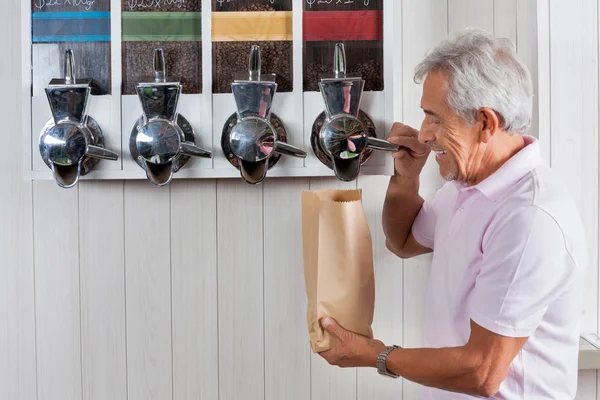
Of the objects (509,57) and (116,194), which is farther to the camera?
(116,194)

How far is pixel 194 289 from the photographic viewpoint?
148 cm

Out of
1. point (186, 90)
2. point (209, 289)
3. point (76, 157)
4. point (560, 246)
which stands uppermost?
point (186, 90)

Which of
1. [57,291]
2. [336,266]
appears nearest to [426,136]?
[336,266]

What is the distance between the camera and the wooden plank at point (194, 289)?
1.47 meters

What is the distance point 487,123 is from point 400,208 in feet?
0.96

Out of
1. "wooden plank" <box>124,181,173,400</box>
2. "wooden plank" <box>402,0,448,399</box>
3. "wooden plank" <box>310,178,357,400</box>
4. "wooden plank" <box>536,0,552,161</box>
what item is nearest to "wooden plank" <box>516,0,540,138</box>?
"wooden plank" <box>536,0,552,161</box>

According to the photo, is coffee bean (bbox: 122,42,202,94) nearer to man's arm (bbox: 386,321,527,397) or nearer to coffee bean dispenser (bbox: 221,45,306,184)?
coffee bean dispenser (bbox: 221,45,306,184)

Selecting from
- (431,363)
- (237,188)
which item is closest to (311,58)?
(237,188)

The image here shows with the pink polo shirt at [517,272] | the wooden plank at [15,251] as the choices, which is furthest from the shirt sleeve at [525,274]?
the wooden plank at [15,251]

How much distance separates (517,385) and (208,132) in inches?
28.5

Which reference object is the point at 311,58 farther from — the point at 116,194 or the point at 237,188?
the point at 116,194

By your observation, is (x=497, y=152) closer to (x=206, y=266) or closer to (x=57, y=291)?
(x=206, y=266)

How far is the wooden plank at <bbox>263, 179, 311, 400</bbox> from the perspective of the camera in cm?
147

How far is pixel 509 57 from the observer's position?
118 centimetres
